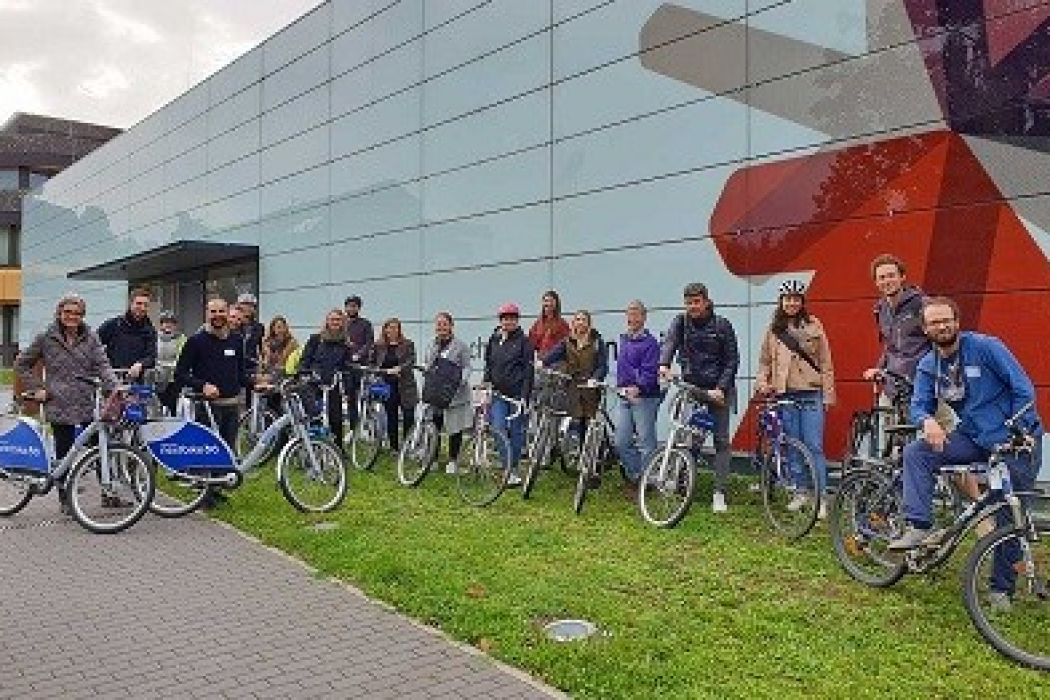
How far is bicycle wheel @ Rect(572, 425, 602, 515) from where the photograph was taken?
8297 mm

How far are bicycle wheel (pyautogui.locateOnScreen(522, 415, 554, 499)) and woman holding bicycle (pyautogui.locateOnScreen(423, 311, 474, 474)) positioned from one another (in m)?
0.87

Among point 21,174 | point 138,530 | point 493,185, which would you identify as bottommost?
point 138,530

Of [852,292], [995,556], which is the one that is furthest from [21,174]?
[995,556]

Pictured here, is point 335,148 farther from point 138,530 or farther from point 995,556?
point 995,556

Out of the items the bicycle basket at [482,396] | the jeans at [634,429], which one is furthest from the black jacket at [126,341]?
the jeans at [634,429]

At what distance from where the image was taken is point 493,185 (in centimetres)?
1445

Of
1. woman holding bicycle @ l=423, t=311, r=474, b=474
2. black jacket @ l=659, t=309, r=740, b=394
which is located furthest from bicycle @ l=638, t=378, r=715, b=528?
woman holding bicycle @ l=423, t=311, r=474, b=474

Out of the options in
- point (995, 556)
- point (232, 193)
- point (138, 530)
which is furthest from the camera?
point (232, 193)

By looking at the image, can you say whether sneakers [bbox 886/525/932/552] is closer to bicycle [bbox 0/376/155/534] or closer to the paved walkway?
the paved walkway

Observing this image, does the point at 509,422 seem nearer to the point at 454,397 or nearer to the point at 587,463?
the point at 454,397

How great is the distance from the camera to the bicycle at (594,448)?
27.4ft

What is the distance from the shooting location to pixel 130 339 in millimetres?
9328

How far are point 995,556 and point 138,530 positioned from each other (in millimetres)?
6468

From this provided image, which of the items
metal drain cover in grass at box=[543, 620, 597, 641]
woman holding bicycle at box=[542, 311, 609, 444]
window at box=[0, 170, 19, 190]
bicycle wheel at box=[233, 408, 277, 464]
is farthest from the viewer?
window at box=[0, 170, 19, 190]
